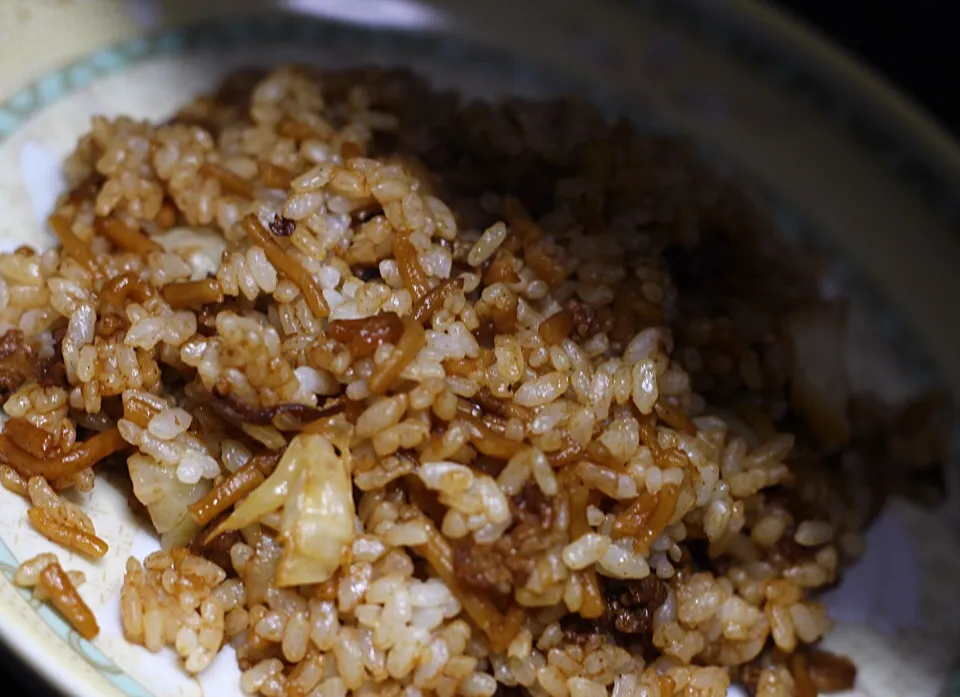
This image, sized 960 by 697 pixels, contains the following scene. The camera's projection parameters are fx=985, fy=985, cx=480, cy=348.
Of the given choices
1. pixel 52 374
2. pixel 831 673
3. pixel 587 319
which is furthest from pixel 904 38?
pixel 52 374

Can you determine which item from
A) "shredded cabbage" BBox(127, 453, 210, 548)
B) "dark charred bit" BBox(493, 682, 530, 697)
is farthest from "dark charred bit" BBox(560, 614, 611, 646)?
"shredded cabbage" BBox(127, 453, 210, 548)

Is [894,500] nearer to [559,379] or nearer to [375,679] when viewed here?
[559,379]

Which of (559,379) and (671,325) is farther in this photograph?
(671,325)

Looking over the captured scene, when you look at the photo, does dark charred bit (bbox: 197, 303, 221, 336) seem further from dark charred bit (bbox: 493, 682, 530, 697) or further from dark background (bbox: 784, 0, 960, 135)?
dark background (bbox: 784, 0, 960, 135)

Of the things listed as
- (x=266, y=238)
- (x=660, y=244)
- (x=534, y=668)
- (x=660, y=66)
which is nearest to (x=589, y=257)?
(x=660, y=244)

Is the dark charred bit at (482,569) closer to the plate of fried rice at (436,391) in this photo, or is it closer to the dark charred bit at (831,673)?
the plate of fried rice at (436,391)

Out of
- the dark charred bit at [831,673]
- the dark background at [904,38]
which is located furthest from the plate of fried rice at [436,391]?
the dark background at [904,38]
